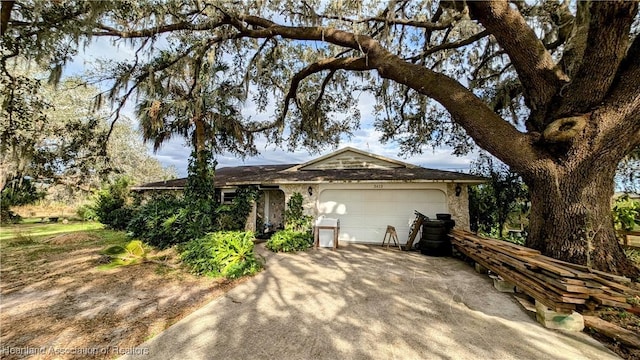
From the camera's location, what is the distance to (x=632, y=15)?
396cm

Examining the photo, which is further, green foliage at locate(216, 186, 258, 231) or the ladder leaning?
green foliage at locate(216, 186, 258, 231)

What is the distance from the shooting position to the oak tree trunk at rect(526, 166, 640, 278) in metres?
4.17

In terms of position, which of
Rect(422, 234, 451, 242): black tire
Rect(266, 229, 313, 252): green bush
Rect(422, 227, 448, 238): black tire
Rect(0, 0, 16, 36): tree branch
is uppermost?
Rect(0, 0, 16, 36): tree branch

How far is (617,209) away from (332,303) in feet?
29.2

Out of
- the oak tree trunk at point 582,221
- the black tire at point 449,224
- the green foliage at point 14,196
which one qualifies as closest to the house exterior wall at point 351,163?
the black tire at point 449,224

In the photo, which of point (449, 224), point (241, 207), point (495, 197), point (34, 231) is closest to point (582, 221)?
point (449, 224)

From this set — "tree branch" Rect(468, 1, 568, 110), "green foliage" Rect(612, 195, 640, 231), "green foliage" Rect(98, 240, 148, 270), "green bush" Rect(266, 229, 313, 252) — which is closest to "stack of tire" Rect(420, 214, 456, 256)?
"green bush" Rect(266, 229, 313, 252)

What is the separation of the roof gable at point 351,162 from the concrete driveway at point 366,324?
5640 mm

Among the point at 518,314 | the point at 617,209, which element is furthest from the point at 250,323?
the point at 617,209

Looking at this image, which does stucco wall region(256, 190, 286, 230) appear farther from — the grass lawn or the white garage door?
the grass lawn

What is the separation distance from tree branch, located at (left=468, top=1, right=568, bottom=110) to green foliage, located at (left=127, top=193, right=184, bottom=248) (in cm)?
893

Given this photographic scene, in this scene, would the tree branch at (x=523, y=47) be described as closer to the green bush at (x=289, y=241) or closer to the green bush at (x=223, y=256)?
the green bush at (x=223, y=256)

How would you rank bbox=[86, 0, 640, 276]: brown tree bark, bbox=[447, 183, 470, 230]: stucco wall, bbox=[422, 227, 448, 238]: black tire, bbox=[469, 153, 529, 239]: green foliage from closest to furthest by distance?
bbox=[86, 0, 640, 276]: brown tree bark
bbox=[422, 227, 448, 238]: black tire
bbox=[469, 153, 529, 239]: green foliage
bbox=[447, 183, 470, 230]: stucco wall

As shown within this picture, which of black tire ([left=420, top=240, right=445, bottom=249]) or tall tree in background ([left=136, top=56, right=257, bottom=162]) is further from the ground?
tall tree in background ([left=136, top=56, right=257, bottom=162])
